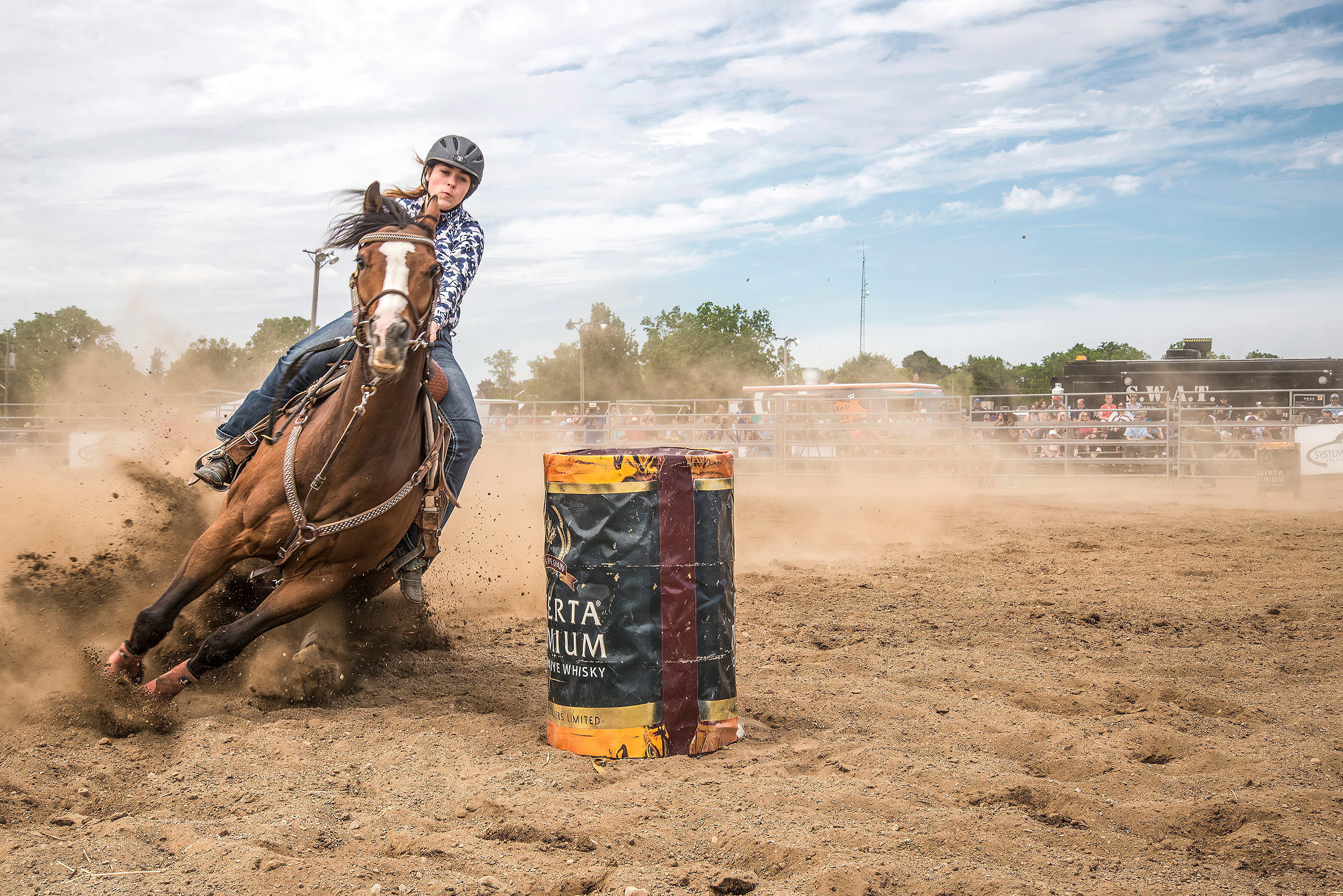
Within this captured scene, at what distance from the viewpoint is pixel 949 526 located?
11.6 m

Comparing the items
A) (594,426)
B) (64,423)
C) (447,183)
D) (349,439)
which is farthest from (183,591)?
(64,423)

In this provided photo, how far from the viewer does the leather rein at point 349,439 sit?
338 cm

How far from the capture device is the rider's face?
4664mm

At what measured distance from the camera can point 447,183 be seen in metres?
4.68

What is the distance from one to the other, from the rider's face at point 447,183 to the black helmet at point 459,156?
0.09 feet

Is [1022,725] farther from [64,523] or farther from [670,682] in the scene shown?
[64,523]

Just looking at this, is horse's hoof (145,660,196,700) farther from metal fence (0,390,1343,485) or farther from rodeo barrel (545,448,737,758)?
metal fence (0,390,1343,485)

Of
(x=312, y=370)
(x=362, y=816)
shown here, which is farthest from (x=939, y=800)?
(x=312, y=370)

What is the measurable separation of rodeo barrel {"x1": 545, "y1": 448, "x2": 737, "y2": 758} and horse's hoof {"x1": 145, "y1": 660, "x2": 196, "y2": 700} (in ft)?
5.21

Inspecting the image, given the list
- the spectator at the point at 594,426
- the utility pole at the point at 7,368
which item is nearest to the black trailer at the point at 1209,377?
the spectator at the point at 594,426

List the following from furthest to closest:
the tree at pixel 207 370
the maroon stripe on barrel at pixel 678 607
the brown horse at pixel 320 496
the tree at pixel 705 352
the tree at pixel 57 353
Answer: the tree at pixel 705 352
the tree at pixel 207 370
the tree at pixel 57 353
the brown horse at pixel 320 496
the maroon stripe on barrel at pixel 678 607

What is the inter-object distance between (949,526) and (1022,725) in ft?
26.1

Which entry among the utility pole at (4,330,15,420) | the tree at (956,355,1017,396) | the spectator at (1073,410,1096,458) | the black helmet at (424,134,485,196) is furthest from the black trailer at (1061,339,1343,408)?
the tree at (956,355,1017,396)

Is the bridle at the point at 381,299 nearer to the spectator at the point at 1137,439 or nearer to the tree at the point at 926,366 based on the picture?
the spectator at the point at 1137,439
